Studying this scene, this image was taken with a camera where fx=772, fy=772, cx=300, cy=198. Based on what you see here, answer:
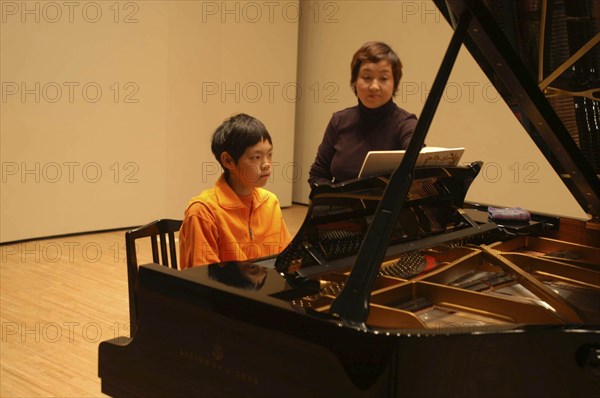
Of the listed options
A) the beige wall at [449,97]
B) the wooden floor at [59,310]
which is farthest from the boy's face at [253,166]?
the beige wall at [449,97]

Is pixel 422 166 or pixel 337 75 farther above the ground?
pixel 337 75

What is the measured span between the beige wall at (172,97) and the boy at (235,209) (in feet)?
9.92

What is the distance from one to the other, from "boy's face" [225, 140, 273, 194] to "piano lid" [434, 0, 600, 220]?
28.0 inches

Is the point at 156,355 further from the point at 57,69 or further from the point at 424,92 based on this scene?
the point at 424,92

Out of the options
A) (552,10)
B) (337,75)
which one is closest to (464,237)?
(552,10)

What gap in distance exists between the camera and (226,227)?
230 centimetres

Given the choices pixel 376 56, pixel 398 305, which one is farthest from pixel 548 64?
pixel 376 56

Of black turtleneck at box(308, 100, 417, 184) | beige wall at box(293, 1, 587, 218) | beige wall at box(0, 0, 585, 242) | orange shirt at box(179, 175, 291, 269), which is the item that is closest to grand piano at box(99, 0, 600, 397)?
orange shirt at box(179, 175, 291, 269)

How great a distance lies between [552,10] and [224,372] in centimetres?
112

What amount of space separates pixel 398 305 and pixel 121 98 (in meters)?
3.97

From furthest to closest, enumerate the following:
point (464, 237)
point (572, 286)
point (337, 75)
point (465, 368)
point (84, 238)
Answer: point (337, 75), point (84, 238), point (464, 237), point (572, 286), point (465, 368)

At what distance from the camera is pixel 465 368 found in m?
1.45

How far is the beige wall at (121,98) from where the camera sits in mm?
5000

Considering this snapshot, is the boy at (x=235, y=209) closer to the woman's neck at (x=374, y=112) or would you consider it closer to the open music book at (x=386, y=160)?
the open music book at (x=386, y=160)
